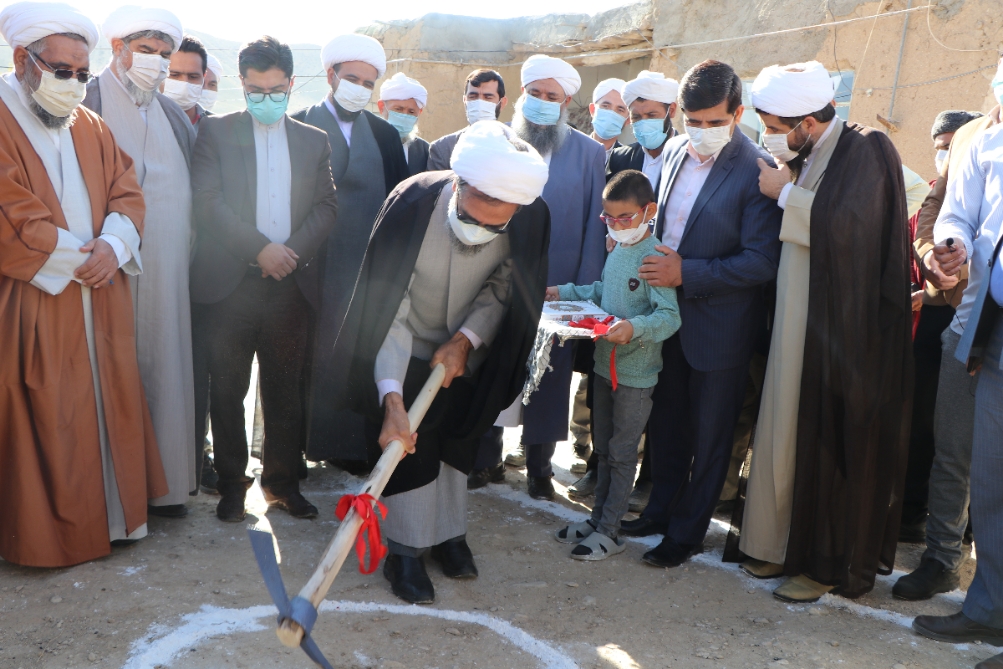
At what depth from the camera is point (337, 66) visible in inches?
181

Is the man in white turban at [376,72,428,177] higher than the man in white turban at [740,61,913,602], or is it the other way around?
the man in white turban at [376,72,428,177]

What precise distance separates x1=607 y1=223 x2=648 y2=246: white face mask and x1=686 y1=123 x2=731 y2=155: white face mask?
0.41m

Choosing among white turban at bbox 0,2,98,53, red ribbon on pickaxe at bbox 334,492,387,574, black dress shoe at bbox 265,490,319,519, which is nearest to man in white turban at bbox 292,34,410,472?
black dress shoe at bbox 265,490,319,519

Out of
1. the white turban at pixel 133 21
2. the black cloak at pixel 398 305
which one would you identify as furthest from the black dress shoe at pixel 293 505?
the white turban at pixel 133 21

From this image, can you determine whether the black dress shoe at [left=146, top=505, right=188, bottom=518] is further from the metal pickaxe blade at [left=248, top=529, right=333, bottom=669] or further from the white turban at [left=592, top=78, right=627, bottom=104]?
the white turban at [left=592, top=78, right=627, bottom=104]

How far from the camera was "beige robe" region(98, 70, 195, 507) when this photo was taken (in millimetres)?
3676

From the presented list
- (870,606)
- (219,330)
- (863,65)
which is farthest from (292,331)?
(863,65)

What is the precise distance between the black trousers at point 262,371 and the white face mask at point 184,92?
52.7 inches

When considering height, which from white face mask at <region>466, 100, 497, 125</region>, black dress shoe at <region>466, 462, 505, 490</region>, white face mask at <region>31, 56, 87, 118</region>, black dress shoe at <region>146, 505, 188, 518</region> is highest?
white face mask at <region>466, 100, 497, 125</region>

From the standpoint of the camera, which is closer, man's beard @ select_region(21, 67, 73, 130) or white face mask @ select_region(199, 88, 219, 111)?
man's beard @ select_region(21, 67, 73, 130)

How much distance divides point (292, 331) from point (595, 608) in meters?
1.86

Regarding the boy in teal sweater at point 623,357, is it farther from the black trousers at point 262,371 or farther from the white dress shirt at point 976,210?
the black trousers at point 262,371

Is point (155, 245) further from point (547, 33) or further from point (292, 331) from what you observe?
A: point (547, 33)

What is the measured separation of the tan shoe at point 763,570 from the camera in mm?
3475
